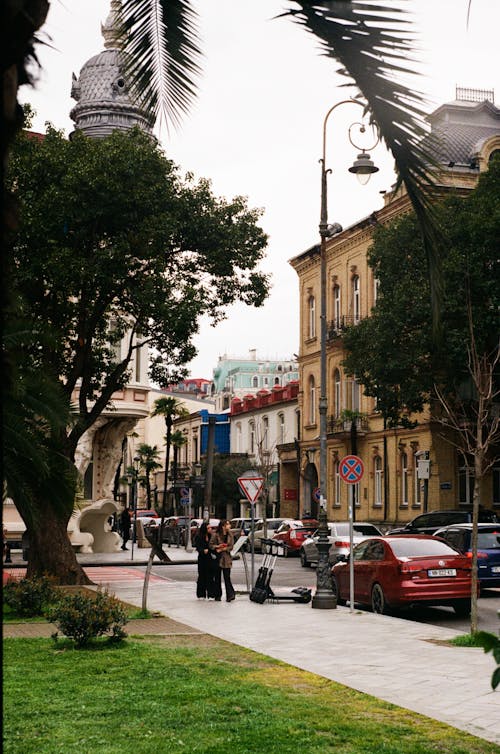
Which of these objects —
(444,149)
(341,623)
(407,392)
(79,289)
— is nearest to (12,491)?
(341,623)

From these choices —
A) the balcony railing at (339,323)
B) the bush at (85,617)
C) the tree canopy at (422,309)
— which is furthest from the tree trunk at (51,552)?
the balcony railing at (339,323)

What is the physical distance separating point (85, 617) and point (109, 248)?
38.7 ft

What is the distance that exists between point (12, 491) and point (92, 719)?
22.1ft

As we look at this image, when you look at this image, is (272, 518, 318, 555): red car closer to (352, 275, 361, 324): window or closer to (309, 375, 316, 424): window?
(352, 275, 361, 324): window

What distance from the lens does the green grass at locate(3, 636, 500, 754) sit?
24.2 feet

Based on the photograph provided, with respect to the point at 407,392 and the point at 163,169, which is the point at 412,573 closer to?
the point at 163,169

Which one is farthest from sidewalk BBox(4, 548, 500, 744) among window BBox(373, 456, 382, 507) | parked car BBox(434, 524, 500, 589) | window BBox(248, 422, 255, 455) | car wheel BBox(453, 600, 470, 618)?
window BBox(248, 422, 255, 455)

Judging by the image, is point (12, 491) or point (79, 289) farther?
point (79, 289)

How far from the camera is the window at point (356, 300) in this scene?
2176 inches

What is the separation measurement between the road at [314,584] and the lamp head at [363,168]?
8729mm

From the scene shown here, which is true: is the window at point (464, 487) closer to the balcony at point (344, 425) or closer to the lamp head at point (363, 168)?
the balcony at point (344, 425)

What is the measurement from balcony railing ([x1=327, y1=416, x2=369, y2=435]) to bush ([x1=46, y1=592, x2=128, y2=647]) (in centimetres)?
4006

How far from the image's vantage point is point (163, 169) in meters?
23.6

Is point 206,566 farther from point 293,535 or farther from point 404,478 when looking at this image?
point 404,478
